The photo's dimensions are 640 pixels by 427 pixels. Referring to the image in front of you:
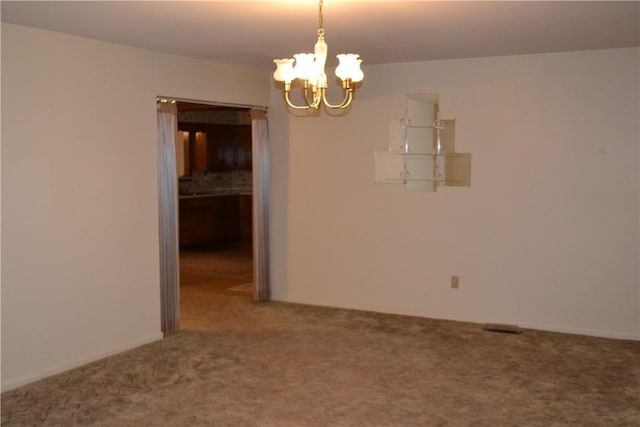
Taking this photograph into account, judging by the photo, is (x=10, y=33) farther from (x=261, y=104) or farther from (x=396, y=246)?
(x=396, y=246)

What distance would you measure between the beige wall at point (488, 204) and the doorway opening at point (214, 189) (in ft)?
7.96

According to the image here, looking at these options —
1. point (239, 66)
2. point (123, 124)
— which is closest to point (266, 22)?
point (123, 124)

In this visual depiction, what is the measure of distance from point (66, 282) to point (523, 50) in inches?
161

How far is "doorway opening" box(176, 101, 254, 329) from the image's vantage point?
31.6ft

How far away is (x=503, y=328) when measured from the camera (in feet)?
18.6

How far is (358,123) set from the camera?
6.31 meters

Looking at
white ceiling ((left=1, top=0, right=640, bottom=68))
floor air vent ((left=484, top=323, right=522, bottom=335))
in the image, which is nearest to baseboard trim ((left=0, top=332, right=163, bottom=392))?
white ceiling ((left=1, top=0, right=640, bottom=68))

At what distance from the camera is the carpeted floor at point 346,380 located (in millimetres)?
3805

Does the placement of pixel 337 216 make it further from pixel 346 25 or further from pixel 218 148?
pixel 218 148

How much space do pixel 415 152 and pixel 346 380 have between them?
2.64 meters

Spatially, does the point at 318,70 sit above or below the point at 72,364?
above

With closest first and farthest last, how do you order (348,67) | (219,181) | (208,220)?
1. (348,67)
2. (208,220)
3. (219,181)

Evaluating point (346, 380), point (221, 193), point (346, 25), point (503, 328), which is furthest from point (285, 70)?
point (221, 193)

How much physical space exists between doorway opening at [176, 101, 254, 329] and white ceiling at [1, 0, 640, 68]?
4280 millimetres
